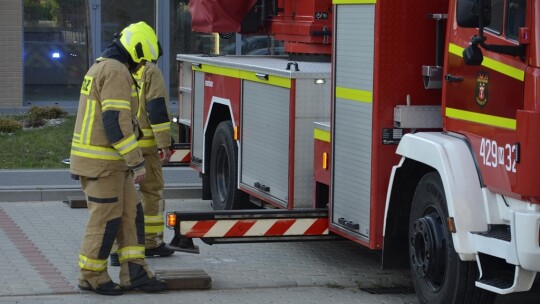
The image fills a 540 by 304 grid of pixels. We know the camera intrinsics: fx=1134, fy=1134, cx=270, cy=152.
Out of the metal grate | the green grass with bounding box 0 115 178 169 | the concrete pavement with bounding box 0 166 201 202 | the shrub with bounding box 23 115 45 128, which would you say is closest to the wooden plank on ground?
the metal grate

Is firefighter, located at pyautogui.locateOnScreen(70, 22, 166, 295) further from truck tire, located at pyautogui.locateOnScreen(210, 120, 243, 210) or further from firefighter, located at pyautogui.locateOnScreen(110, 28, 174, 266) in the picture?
truck tire, located at pyautogui.locateOnScreen(210, 120, 243, 210)

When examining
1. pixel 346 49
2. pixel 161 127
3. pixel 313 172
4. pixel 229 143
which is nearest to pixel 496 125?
pixel 346 49

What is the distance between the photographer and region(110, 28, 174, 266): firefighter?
9.20m

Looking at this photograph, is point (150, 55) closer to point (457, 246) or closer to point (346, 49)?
point (346, 49)

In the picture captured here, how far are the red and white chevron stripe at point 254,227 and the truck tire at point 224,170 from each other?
82.8 inches

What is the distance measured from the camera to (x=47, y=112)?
744 inches

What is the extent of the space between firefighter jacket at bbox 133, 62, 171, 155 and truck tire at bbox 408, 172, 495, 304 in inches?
99.7

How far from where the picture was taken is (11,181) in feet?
42.8

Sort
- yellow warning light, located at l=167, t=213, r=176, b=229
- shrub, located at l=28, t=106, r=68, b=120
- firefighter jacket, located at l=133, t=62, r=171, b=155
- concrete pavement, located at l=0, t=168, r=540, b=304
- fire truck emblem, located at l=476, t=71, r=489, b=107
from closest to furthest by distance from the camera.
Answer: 1. fire truck emblem, located at l=476, t=71, r=489, b=107
2. concrete pavement, located at l=0, t=168, r=540, b=304
3. yellow warning light, located at l=167, t=213, r=176, b=229
4. firefighter jacket, located at l=133, t=62, r=171, b=155
5. shrub, located at l=28, t=106, r=68, b=120

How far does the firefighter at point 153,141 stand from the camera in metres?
9.20

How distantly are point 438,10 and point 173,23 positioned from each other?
1475 cm

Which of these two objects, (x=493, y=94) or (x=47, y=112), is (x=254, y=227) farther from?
(x=47, y=112)

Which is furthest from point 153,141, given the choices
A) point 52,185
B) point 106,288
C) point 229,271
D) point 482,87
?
point 52,185

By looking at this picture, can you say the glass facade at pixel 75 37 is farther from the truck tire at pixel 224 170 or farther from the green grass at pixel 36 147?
the truck tire at pixel 224 170
